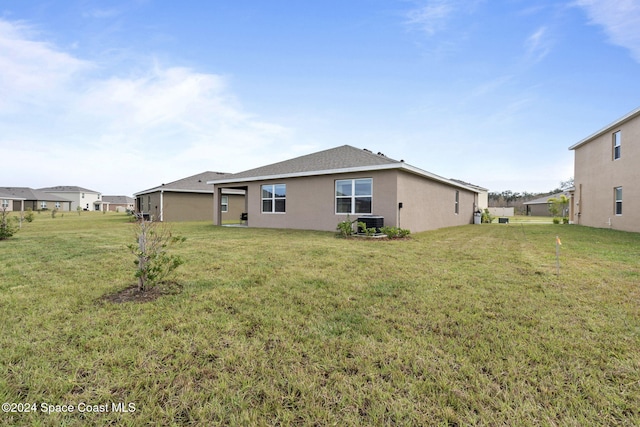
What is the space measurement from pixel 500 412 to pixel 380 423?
751 mm

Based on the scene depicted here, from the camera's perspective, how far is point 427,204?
14.0 metres

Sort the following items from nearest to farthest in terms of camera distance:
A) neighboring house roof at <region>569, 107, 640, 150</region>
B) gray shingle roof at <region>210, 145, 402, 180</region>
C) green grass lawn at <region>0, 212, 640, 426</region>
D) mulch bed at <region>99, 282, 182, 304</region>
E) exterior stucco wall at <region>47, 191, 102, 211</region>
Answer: green grass lawn at <region>0, 212, 640, 426</region> → mulch bed at <region>99, 282, 182, 304</region> → gray shingle roof at <region>210, 145, 402, 180</region> → neighboring house roof at <region>569, 107, 640, 150</region> → exterior stucco wall at <region>47, 191, 102, 211</region>

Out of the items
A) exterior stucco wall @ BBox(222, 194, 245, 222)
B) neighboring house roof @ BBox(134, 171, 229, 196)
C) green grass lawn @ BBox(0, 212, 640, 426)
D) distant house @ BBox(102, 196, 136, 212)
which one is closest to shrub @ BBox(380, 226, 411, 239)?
green grass lawn @ BBox(0, 212, 640, 426)

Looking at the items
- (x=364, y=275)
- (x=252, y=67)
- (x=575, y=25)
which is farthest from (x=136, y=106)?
(x=575, y=25)

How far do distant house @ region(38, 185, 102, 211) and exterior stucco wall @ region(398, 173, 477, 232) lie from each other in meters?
76.9

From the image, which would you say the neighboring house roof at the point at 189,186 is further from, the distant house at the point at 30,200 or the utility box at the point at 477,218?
the distant house at the point at 30,200

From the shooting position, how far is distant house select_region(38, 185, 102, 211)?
64.8 metres

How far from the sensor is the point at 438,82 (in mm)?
12992

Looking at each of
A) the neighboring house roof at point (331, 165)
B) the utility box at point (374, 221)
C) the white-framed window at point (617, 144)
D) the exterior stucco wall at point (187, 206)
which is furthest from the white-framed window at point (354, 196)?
the exterior stucco wall at point (187, 206)

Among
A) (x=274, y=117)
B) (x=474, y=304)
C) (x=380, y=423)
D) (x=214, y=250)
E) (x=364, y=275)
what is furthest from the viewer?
(x=274, y=117)

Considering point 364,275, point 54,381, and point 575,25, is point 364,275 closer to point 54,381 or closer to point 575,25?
point 54,381

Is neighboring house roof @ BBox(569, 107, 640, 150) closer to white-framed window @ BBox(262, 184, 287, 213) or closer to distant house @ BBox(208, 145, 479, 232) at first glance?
distant house @ BBox(208, 145, 479, 232)

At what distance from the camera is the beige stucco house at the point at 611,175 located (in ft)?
40.9

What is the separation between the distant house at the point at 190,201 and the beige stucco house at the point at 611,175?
2313 centimetres
